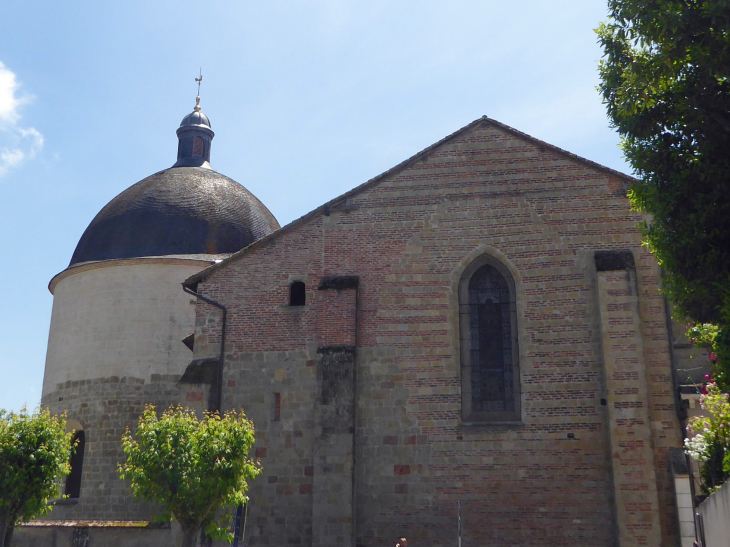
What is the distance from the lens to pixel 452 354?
16797 mm

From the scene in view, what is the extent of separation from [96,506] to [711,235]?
62.9 feet

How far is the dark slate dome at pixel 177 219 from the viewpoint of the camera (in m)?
25.0

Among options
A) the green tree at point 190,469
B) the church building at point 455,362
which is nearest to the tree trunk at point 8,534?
the church building at point 455,362

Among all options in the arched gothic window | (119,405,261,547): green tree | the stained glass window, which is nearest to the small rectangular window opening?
(119,405,261,547): green tree

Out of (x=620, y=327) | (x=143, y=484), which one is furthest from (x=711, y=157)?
(x=143, y=484)

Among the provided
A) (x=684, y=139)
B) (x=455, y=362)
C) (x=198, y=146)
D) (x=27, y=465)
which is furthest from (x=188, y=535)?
(x=198, y=146)

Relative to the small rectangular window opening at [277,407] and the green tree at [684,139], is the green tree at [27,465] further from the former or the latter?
the green tree at [684,139]

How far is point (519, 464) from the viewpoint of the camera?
52.1ft

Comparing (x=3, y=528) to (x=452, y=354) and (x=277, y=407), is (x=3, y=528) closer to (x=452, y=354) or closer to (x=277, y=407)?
(x=277, y=407)

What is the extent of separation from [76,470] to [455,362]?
44.4ft

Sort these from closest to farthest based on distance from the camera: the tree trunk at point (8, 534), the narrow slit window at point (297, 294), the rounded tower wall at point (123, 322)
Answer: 1. the tree trunk at point (8, 534)
2. the narrow slit window at point (297, 294)
3. the rounded tower wall at point (123, 322)

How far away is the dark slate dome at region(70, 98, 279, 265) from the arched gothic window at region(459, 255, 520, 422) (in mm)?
11009

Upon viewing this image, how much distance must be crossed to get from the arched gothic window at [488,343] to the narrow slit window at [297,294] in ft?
12.4

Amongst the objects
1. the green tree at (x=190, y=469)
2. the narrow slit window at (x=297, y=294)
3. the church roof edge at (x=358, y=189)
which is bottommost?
the green tree at (x=190, y=469)
